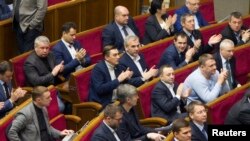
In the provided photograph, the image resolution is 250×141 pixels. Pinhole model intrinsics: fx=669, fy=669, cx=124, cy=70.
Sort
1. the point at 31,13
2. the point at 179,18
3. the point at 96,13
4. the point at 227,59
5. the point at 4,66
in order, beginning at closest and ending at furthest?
1. the point at 4,66
2. the point at 227,59
3. the point at 31,13
4. the point at 179,18
5. the point at 96,13

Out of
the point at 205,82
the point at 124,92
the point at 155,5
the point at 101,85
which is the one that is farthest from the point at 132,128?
the point at 155,5

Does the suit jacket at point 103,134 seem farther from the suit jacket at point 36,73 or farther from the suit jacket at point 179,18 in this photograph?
the suit jacket at point 179,18

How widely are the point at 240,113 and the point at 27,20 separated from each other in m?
1.44

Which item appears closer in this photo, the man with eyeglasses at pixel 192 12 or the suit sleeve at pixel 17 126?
the suit sleeve at pixel 17 126

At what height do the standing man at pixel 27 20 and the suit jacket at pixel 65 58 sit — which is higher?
the standing man at pixel 27 20

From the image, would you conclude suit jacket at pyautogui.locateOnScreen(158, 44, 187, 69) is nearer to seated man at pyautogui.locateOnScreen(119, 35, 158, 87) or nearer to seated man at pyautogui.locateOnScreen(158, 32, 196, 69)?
seated man at pyautogui.locateOnScreen(158, 32, 196, 69)

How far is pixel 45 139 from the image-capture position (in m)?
3.00

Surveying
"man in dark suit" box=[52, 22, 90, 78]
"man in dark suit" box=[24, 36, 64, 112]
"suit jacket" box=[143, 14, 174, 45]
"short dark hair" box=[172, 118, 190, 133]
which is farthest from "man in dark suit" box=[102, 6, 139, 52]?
"short dark hair" box=[172, 118, 190, 133]

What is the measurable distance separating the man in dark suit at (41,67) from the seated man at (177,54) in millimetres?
596

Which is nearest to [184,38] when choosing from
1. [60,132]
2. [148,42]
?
[148,42]

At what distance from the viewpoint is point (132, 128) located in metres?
3.05

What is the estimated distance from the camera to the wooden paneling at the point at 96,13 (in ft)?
14.6

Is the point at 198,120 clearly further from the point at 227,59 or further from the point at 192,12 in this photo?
the point at 192,12

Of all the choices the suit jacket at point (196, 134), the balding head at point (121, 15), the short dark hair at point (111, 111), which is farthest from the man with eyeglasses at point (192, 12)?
the short dark hair at point (111, 111)
